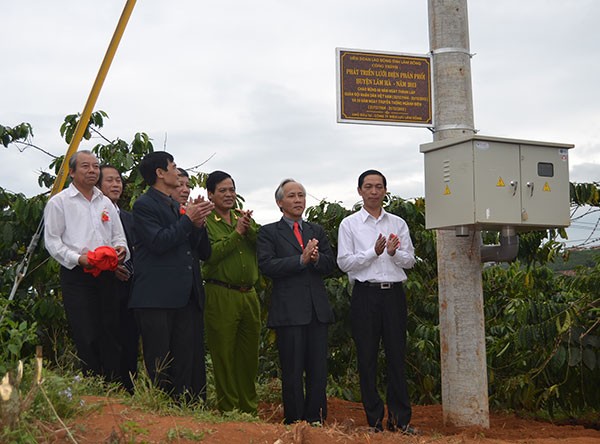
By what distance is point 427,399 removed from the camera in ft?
24.9

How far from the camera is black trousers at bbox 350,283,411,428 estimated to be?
5648 mm

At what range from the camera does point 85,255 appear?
17.3 feet

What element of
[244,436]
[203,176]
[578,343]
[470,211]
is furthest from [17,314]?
[578,343]

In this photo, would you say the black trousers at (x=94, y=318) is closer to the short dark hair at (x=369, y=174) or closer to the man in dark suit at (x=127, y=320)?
the man in dark suit at (x=127, y=320)

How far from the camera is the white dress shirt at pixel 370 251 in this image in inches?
223

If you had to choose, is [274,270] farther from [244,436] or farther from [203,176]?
[203,176]

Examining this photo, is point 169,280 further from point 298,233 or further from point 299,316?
point 298,233

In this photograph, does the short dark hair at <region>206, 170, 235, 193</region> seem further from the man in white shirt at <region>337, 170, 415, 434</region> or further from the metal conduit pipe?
the metal conduit pipe

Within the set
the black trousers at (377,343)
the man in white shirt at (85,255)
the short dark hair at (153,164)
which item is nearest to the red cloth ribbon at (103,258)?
the man in white shirt at (85,255)

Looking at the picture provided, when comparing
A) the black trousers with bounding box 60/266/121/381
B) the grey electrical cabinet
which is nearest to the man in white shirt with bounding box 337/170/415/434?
the grey electrical cabinet

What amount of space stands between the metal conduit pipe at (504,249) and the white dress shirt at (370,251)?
1.75 feet

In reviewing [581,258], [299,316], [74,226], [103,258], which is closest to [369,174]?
[299,316]

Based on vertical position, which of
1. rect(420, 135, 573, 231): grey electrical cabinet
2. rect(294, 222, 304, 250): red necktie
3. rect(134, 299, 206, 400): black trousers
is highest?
rect(420, 135, 573, 231): grey electrical cabinet

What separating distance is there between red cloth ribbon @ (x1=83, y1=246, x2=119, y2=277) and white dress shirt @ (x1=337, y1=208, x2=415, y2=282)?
5.25ft
